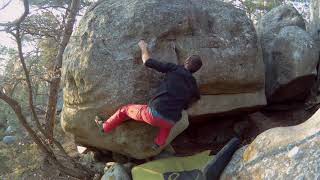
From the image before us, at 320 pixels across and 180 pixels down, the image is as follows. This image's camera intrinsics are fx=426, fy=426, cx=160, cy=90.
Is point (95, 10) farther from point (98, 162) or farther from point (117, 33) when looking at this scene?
point (98, 162)

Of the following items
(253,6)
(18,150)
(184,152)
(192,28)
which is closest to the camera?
(192,28)

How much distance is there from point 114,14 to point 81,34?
70 cm

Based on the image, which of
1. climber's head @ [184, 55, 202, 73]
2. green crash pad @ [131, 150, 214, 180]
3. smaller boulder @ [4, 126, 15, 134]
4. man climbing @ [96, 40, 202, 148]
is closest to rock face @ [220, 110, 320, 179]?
man climbing @ [96, 40, 202, 148]

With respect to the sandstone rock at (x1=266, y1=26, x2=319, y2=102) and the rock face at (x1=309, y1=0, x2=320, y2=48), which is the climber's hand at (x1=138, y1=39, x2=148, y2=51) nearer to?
the sandstone rock at (x1=266, y1=26, x2=319, y2=102)

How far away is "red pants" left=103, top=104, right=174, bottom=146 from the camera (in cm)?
628

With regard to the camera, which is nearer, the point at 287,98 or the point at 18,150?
the point at 287,98

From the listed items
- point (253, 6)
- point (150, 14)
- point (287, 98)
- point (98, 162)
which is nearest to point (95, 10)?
point (150, 14)

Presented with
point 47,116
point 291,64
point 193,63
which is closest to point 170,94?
point 193,63

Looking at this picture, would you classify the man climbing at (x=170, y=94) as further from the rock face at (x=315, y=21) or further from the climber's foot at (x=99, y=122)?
the rock face at (x=315, y=21)

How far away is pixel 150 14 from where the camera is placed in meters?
7.28

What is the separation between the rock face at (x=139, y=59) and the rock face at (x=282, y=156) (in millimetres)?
2318

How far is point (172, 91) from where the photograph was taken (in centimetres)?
624

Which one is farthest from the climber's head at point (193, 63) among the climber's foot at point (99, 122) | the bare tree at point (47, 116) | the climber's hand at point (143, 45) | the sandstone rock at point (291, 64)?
the bare tree at point (47, 116)

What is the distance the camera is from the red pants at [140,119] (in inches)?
247
